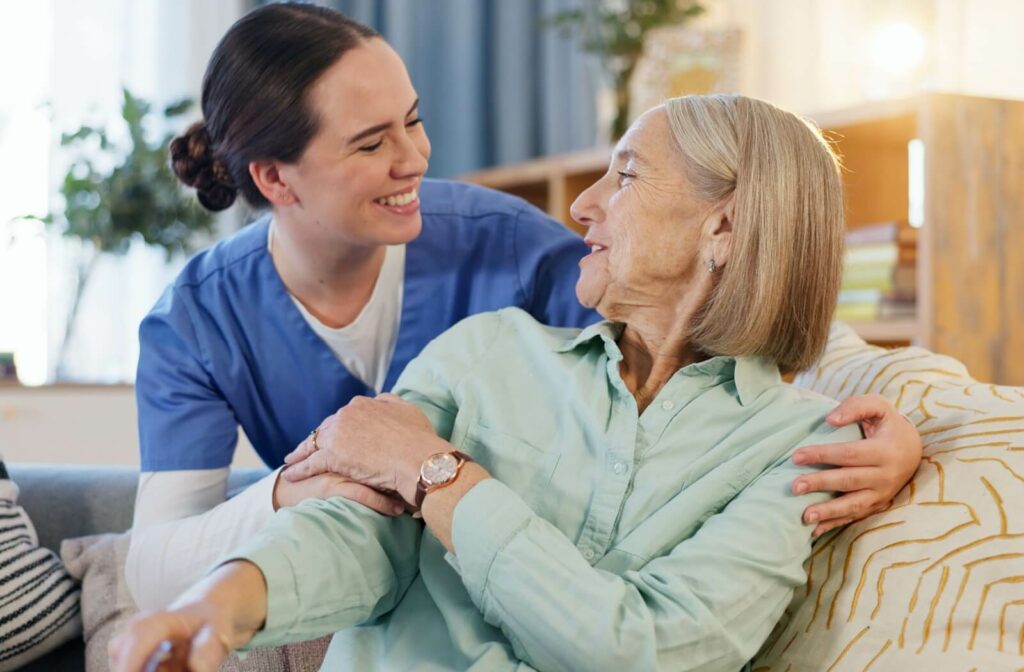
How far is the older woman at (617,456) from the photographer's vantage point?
1.04 metres

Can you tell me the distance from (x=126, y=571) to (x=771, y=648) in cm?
89

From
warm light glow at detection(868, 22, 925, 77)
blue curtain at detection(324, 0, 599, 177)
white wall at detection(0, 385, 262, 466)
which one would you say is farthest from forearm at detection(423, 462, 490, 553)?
blue curtain at detection(324, 0, 599, 177)

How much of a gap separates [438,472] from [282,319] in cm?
71

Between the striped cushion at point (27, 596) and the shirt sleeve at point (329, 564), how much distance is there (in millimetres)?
667

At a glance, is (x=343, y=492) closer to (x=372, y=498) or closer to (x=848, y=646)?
(x=372, y=498)

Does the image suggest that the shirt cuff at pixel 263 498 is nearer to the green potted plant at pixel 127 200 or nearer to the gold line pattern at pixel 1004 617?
the gold line pattern at pixel 1004 617

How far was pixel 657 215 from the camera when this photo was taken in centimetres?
129

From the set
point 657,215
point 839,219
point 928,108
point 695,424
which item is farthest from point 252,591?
point 928,108

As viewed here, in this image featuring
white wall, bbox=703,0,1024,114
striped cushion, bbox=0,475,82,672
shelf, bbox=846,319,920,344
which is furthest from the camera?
white wall, bbox=703,0,1024,114

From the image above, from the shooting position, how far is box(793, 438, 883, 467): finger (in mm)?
1108

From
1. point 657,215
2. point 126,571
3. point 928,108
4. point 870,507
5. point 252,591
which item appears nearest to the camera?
point 252,591

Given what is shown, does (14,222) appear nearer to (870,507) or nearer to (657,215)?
(657,215)

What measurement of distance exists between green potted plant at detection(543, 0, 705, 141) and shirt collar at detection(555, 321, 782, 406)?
2.05 metres

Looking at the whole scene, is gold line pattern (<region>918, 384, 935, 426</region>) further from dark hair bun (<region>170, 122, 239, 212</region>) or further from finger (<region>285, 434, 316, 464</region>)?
dark hair bun (<region>170, 122, 239, 212</region>)
